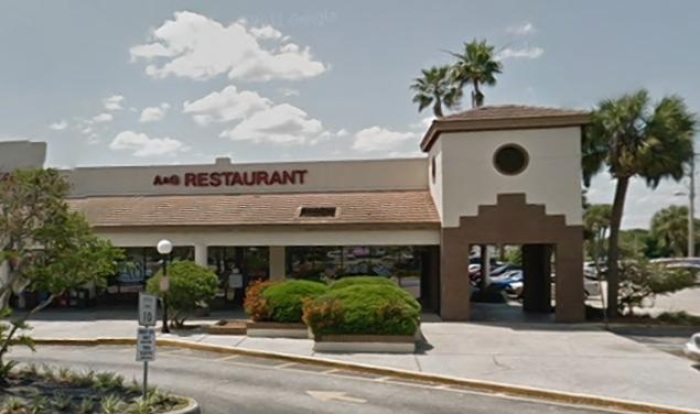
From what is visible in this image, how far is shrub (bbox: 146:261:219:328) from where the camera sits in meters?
17.0

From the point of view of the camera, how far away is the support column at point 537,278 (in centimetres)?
2208

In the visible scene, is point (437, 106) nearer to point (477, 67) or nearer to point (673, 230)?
point (477, 67)

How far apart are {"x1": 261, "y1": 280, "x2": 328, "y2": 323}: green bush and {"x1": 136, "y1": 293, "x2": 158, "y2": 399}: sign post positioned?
26.4ft

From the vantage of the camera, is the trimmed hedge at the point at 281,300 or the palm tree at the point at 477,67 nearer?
the trimmed hedge at the point at 281,300

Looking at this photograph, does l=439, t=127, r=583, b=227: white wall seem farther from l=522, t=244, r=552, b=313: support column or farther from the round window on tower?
l=522, t=244, r=552, b=313: support column

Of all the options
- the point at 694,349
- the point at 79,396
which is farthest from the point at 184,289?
the point at 694,349

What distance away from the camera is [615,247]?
19484 mm

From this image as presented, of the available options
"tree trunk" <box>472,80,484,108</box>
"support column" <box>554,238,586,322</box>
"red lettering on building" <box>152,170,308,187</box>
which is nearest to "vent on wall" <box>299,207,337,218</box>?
"red lettering on building" <box>152,170,308,187</box>

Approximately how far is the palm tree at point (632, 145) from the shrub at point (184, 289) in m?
13.1

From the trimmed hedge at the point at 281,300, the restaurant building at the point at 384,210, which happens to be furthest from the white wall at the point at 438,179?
the trimmed hedge at the point at 281,300

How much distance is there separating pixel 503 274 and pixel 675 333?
18162mm

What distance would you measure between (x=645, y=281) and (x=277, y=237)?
1263cm

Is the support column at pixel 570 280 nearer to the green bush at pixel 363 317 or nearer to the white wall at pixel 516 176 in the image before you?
the white wall at pixel 516 176

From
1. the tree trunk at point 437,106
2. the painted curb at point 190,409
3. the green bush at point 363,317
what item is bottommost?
the painted curb at point 190,409
